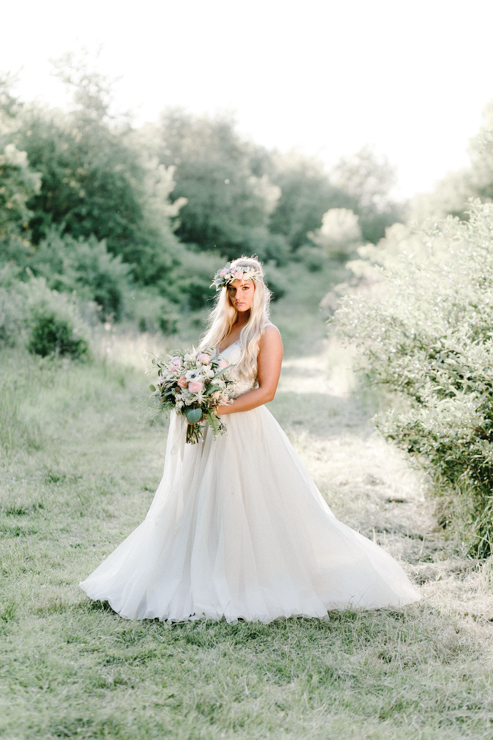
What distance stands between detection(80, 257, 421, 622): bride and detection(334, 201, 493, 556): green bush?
114cm

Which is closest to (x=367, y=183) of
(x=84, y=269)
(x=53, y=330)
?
(x=84, y=269)

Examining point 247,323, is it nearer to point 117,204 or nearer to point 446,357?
point 446,357

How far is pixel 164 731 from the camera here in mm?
2494

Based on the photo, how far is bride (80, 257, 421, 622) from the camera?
141 inches

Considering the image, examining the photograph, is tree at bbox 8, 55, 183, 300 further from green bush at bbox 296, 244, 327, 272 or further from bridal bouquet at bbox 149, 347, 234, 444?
green bush at bbox 296, 244, 327, 272

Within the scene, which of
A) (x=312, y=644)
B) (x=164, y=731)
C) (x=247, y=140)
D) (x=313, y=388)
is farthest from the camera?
(x=247, y=140)

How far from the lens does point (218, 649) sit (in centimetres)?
317

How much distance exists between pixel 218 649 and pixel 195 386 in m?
1.44

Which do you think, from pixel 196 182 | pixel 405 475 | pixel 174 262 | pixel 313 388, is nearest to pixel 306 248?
pixel 196 182

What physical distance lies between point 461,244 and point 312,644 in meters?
4.15

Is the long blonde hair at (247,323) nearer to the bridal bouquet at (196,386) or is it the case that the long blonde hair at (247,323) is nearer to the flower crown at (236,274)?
the flower crown at (236,274)

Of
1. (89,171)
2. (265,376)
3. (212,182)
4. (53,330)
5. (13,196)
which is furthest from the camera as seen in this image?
(212,182)

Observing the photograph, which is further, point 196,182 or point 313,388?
point 196,182

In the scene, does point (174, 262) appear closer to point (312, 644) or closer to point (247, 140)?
point (247, 140)
